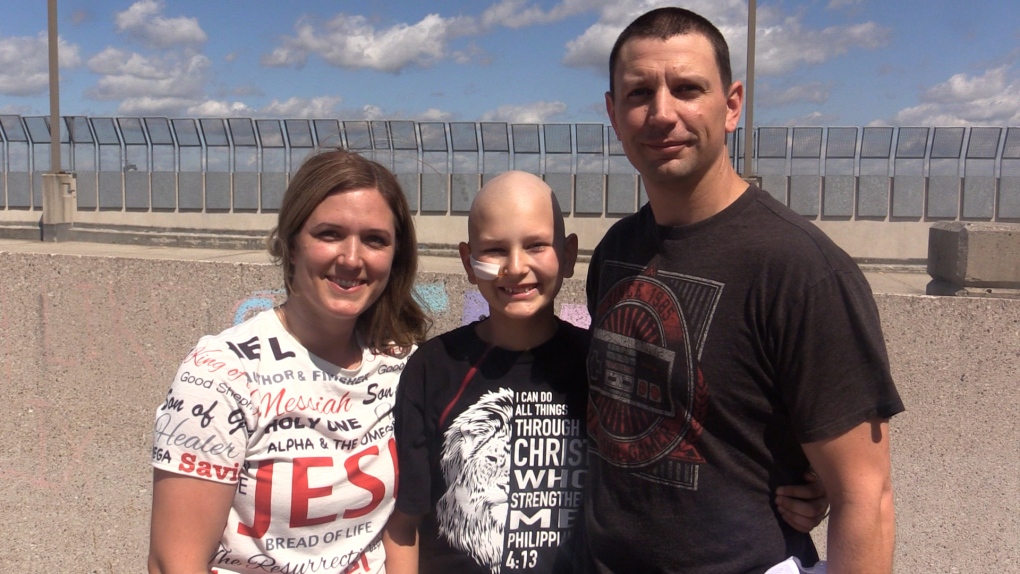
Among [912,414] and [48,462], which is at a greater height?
[912,414]

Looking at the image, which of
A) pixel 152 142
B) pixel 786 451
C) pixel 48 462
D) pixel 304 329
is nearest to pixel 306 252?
pixel 304 329

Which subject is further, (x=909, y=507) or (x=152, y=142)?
(x=152, y=142)

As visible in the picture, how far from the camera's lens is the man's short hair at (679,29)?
193 centimetres

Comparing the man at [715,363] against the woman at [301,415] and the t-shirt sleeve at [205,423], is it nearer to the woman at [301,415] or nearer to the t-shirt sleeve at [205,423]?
the woman at [301,415]

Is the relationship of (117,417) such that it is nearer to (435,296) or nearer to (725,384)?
(435,296)

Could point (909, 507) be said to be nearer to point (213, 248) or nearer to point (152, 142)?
point (213, 248)

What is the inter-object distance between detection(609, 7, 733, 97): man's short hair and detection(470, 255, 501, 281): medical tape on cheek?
0.63 meters

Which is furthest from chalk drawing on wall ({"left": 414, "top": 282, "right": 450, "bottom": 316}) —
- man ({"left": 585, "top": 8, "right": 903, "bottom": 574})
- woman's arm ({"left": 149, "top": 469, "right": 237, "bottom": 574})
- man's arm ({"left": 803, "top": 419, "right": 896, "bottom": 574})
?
man's arm ({"left": 803, "top": 419, "right": 896, "bottom": 574})

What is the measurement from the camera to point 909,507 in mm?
3107

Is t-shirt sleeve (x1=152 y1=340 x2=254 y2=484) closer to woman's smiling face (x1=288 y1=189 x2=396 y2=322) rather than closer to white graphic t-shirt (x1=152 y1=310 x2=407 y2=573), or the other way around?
white graphic t-shirt (x1=152 y1=310 x2=407 y2=573)

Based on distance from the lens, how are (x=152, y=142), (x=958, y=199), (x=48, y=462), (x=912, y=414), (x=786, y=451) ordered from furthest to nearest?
(x=152, y=142), (x=958, y=199), (x=48, y=462), (x=912, y=414), (x=786, y=451)

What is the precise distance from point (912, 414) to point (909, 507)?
1.25 ft

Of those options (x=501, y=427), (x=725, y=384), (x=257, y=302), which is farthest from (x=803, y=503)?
(x=257, y=302)

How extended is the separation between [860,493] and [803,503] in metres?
0.16
